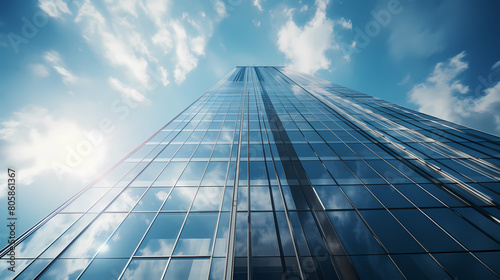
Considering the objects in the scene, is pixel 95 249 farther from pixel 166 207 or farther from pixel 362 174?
pixel 362 174

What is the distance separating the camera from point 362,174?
10.9 meters

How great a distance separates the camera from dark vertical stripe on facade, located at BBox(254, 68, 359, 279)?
6.48 metres

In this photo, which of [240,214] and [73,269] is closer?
[73,269]

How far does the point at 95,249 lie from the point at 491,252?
1636 cm

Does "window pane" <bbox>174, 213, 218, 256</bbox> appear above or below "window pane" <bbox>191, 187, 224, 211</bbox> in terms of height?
below

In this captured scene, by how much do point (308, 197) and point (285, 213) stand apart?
70.5 inches

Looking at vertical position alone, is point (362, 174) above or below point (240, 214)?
above

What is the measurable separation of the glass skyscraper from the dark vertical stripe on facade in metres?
0.05

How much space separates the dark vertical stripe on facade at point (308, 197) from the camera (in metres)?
6.48

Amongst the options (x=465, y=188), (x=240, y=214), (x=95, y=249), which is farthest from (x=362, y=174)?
(x=95, y=249)

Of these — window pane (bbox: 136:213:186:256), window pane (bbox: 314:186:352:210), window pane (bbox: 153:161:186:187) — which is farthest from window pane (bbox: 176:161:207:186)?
window pane (bbox: 314:186:352:210)

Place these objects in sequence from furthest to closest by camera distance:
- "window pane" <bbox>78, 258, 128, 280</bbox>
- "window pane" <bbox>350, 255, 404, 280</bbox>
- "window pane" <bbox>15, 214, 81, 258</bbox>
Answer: "window pane" <bbox>15, 214, 81, 258</bbox>, "window pane" <bbox>78, 258, 128, 280</bbox>, "window pane" <bbox>350, 255, 404, 280</bbox>

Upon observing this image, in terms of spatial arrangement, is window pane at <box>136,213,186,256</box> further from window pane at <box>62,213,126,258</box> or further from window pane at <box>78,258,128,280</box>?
window pane at <box>62,213,126,258</box>

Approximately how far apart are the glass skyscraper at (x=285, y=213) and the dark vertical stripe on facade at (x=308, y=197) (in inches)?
2.2
